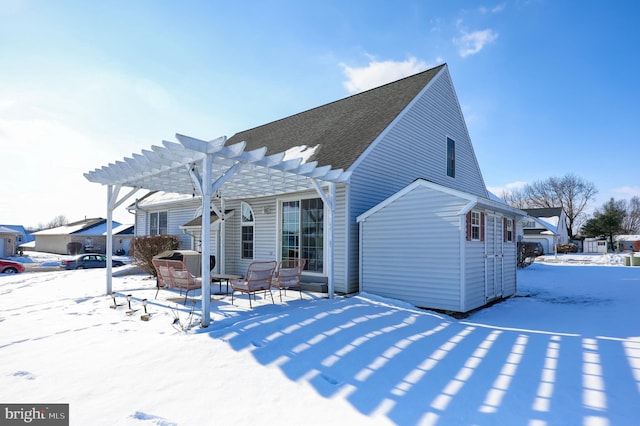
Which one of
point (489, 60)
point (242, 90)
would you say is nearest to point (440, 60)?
point (489, 60)

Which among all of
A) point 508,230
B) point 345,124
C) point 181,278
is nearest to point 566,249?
point 508,230

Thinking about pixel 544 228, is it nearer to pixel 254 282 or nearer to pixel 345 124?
pixel 345 124

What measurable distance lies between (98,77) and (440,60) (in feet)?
39.6

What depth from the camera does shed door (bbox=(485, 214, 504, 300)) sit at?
863 centimetres

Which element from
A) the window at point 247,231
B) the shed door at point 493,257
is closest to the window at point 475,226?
the shed door at point 493,257

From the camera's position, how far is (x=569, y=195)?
5456cm

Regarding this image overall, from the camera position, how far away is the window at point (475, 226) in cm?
763

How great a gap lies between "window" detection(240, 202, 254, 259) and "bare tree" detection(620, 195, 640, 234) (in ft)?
247

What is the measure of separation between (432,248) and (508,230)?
13.7 feet

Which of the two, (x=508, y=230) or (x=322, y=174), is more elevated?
(x=322, y=174)

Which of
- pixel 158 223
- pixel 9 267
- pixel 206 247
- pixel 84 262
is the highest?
pixel 158 223

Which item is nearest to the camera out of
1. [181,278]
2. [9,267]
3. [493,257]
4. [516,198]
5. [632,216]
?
[181,278]

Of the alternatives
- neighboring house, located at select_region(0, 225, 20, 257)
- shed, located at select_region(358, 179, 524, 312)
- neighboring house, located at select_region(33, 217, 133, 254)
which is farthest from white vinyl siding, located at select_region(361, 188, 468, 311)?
neighboring house, located at select_region(33, 217, 133, 254)

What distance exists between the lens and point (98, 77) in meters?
8.07
